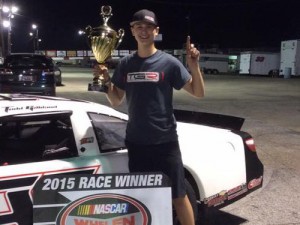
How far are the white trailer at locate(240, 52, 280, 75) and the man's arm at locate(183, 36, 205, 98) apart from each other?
138 feet

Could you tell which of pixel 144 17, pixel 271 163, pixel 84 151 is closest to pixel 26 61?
pixel 271 163

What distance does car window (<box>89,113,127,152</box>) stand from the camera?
3.39 m

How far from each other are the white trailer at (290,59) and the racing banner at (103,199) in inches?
1458

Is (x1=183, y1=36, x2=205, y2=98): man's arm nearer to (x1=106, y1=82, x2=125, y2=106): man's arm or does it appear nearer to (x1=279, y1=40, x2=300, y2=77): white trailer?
Answer: (x1=106, y1=82, x2=125, y2=106): man's arm

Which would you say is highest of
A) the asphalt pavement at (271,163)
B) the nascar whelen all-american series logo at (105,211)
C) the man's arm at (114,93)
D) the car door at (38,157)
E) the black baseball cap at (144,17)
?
the black baseball cap at (144,17)

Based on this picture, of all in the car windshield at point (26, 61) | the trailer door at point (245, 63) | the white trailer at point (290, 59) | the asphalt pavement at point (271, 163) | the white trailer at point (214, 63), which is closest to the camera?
the asphalt pavement at point (271, 163)

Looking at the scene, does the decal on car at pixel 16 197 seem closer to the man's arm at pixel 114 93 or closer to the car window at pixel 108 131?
the car window at pixel 108 131

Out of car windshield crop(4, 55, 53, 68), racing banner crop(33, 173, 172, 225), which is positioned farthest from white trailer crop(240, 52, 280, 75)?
racing banner crop(33, 173, 172, 225)

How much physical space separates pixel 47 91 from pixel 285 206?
8.82m

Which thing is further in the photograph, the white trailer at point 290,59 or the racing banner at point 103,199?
the white trailer at point 290,59

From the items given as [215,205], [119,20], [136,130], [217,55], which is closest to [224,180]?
[215,205]

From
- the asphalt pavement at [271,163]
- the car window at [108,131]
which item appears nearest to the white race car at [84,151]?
the car window at [108,131]

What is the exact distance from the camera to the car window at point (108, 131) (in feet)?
11.1

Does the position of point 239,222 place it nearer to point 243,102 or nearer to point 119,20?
point 243,102
